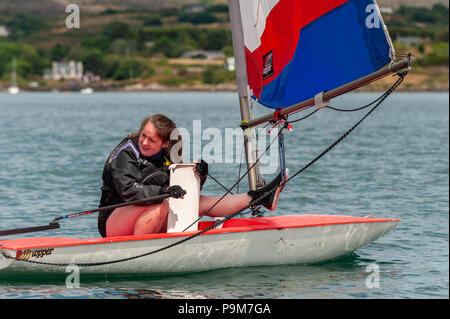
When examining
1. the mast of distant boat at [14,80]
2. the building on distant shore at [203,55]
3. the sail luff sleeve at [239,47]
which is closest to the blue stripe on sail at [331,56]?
the sail luff sleeve at [239,47]

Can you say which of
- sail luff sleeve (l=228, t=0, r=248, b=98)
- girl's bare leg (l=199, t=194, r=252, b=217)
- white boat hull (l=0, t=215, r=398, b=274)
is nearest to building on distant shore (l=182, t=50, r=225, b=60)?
sail luff sleeve (l=228, t=0, r=248, b=98)

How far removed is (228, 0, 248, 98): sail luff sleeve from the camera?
9652 millimetres

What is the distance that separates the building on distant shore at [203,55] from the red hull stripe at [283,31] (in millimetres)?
179655

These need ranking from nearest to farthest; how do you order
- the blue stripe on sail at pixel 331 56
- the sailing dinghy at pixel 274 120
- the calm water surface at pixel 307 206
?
1. the blue stripe on sail at pixel 331 56
2. the sailing dinghy at pixel 274 120
3. the calm water surface at pixel 307 206

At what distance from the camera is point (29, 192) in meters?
16.4

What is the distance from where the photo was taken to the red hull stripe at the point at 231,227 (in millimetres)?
8555

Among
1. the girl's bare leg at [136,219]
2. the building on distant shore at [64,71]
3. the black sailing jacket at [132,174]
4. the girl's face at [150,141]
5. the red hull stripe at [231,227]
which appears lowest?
the red hull stripe at [231,227]

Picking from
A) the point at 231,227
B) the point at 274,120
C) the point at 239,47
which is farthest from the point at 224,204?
the point at 239,47

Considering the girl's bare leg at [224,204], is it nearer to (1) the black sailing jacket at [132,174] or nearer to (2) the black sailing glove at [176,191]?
(1) the black sailing jacket at [132,174]

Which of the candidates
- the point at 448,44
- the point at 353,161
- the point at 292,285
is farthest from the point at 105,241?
the point at 448,44

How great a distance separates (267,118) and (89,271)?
8.81 ft

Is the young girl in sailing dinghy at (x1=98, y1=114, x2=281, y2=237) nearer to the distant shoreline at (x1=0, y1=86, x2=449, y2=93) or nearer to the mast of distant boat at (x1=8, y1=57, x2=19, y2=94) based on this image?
the distant shoreline at (x1=0, y1=86, x2=449, y2=93)

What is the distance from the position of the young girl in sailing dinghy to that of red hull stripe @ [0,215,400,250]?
0.24m
